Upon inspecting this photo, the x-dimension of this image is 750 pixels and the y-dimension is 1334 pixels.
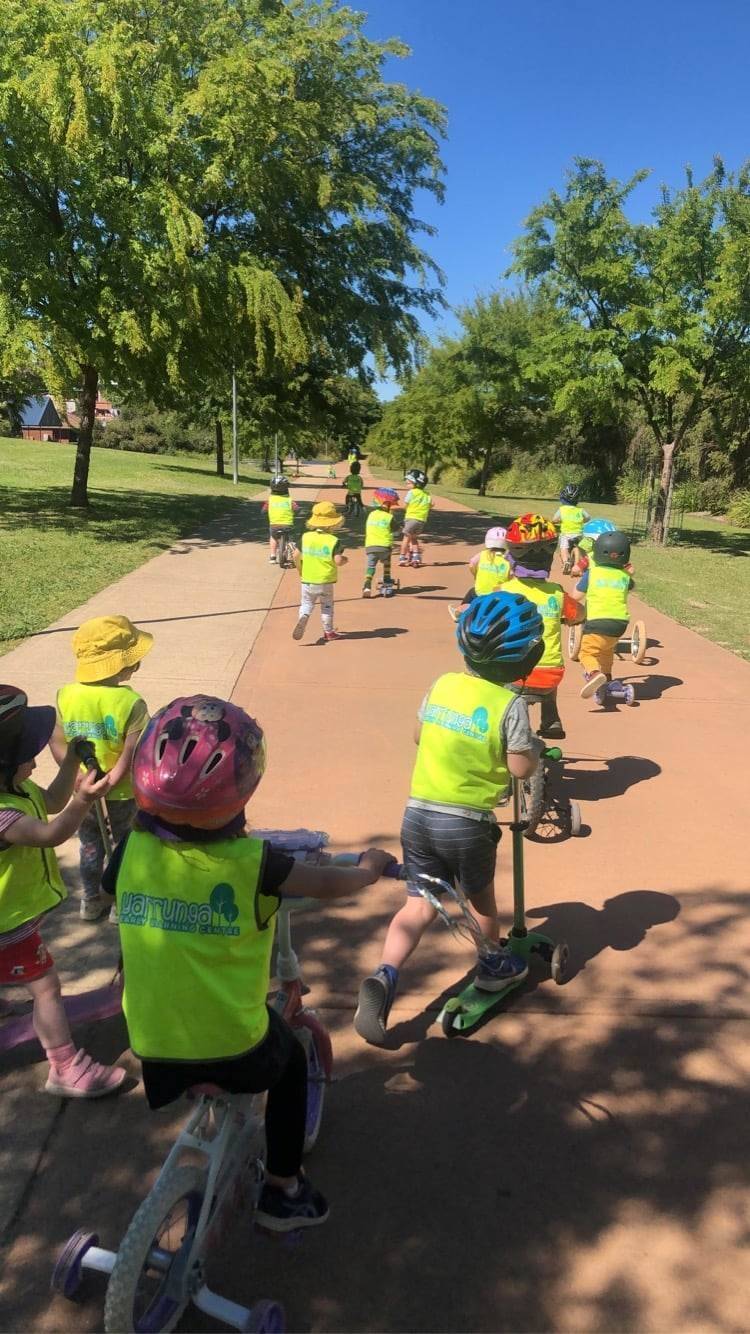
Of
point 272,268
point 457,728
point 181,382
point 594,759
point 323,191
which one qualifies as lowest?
point 594,759

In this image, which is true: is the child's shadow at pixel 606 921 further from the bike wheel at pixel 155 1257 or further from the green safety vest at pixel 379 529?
the green safety vest at pixel 379 529

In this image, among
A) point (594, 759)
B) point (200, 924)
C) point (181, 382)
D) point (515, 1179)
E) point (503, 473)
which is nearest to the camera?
point (200, 924)

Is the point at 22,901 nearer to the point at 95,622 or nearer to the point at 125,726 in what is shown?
the point at 125,726

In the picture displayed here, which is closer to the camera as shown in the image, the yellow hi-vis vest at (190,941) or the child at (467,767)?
the yellow hi-vis vest at (190,941)

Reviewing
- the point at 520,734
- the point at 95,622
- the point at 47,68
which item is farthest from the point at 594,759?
the point at 47,68

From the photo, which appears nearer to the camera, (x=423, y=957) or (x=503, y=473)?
(x=423, y=957)

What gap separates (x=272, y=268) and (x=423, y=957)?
14912 mm

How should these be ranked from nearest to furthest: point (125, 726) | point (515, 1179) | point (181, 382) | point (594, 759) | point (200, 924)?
point (200, 924)
point (515, 1179)
point (125, 726)
point (594, 759)
point (181, 382)

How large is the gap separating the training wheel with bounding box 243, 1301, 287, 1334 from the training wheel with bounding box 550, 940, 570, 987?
1673mm

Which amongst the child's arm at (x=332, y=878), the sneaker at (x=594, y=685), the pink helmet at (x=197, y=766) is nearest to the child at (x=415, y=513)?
the sneaker at (x=594, y=685)

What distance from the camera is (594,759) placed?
19.9 feet

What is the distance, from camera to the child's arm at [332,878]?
2.10 m

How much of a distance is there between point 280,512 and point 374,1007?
10.4 meters

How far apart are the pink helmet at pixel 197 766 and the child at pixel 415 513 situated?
1148cm
